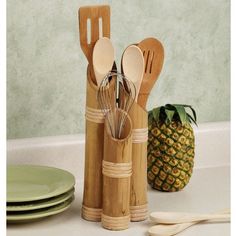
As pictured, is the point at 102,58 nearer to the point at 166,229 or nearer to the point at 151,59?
the point at 151,59

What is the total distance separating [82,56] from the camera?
1814 mm

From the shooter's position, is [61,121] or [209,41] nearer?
[61,121]

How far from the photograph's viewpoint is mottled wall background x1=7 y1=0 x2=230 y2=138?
1.74 metres

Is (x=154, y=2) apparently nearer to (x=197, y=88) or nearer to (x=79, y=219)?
(x=197, y=88)

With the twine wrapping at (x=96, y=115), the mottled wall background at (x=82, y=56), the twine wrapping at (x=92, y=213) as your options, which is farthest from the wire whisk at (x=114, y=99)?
the mottled wall background at (x=82, y=56)

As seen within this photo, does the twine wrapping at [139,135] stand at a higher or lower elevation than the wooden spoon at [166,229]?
higher

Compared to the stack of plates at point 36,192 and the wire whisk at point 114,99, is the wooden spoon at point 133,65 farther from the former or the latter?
the stack of plates at point 36,192

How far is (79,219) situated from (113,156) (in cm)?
18

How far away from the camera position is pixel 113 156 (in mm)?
1432

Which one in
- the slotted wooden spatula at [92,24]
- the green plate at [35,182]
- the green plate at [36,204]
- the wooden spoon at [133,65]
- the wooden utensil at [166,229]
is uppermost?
the slotted wooden spatula at [92,24]

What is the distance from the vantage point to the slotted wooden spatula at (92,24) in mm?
1461

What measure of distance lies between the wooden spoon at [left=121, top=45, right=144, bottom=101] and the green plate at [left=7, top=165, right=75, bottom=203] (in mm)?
261

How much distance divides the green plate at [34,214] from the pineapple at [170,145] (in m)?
0.28

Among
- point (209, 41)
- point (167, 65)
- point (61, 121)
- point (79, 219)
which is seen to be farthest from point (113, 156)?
point (209, 41)
